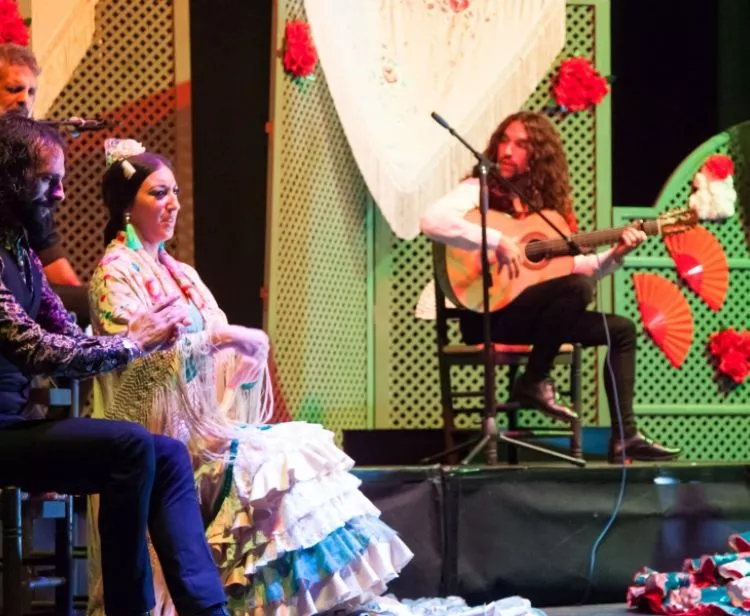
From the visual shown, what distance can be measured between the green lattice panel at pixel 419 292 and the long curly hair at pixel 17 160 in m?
3.27

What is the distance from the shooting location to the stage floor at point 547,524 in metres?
4.54

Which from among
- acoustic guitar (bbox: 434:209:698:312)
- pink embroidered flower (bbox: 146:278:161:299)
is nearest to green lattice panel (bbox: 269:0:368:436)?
acoustic guitar (bbox: 434:209:698:312)

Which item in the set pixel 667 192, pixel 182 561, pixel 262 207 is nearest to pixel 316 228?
pixel 262 207

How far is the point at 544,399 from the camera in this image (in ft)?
16.6

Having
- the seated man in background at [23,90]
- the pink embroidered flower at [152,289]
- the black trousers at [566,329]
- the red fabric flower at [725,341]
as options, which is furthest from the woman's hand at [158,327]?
the red fabric flower at [725,341]

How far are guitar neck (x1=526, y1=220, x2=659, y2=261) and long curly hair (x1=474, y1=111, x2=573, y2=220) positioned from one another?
260mm

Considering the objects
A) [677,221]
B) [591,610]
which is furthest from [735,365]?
[591,610]

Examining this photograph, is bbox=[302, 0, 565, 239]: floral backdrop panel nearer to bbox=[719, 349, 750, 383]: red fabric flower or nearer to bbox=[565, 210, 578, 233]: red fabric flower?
bbox=[565, 210, 578, 233]: red fabric flower

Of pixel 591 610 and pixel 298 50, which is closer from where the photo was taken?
pixel 591 610

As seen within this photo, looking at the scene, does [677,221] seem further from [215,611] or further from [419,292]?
[215,611]

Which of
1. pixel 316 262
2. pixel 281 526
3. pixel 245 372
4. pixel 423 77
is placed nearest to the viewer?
pixel 281 526

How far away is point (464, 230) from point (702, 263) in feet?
5.86

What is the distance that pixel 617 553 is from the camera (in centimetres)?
471

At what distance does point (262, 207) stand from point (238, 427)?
2882 millimetres
